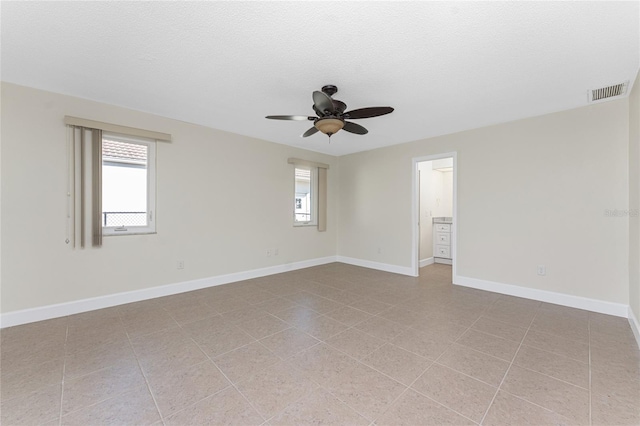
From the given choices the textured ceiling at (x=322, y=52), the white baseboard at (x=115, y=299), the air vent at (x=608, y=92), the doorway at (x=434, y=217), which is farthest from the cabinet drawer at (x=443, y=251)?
the white baseboard at (x=115, y=299)

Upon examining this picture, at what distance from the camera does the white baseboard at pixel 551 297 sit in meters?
2.99

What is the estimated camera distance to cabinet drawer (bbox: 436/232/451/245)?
18.9 ft

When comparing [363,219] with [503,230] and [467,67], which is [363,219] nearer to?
[503,230]

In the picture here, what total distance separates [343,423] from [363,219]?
14.3 ft

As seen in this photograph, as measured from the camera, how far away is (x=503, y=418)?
1497mm

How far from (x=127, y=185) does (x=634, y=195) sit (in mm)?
5659

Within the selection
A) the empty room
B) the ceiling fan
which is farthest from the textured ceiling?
the ceiling fan

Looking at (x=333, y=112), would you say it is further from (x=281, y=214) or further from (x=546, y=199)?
(x=546, y=199)

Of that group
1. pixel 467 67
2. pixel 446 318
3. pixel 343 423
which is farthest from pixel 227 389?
pixel 467 67

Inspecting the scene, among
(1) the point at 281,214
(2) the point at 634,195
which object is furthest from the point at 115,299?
(2) the point at 634,195

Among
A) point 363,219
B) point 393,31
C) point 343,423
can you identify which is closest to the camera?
point 343,423

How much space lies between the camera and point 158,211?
3596 mm

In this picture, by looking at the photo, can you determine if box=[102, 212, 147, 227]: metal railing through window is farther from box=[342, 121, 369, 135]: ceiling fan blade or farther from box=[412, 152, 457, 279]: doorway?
box=[412, 152, 457, 279]: doorway

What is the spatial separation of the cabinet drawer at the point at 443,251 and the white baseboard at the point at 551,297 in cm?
169
